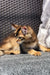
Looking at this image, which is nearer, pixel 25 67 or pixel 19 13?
pixel 25 67

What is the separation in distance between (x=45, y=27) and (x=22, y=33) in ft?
0.81

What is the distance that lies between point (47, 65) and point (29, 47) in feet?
1.86

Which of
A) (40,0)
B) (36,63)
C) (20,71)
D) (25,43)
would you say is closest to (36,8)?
(40,0)

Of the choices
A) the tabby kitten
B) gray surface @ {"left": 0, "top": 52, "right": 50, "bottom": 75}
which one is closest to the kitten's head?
the tabby kitten

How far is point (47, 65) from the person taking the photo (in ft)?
3.63

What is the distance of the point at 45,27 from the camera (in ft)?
5.53

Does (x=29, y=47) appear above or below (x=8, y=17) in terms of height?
below

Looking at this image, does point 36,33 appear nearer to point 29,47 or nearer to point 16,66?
point 29,47

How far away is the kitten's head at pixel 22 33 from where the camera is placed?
5.00 feet

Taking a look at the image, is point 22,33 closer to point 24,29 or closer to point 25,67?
point 24,29

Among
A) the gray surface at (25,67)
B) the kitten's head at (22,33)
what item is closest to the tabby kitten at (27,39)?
the kitten's head at (22,33)

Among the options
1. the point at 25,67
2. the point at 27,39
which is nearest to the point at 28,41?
the point at 27,39

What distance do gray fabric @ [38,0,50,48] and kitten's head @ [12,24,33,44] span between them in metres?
0.10

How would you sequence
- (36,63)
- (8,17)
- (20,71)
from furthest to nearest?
(8,17) → (36,63) → (20,71)
